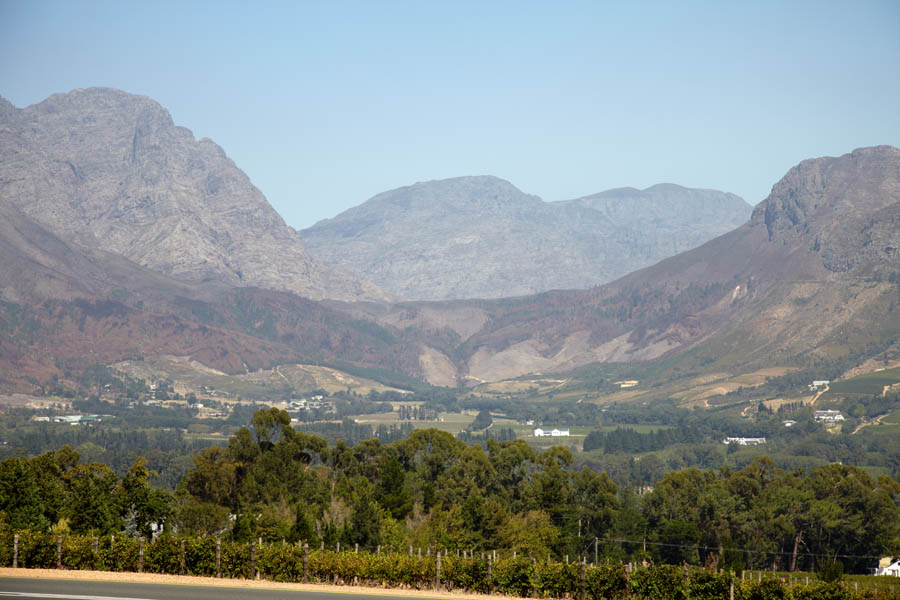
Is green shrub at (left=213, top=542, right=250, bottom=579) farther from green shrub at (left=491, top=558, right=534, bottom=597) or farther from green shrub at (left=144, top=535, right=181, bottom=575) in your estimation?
green shrub at (left=491, top=558, right=534, bottom=597)

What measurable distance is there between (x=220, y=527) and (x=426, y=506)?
4023 cm

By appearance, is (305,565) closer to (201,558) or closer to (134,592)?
(201,558)

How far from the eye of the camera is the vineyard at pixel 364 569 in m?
76.5

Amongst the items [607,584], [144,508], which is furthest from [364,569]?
[144,508]

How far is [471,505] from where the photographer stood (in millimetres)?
149000

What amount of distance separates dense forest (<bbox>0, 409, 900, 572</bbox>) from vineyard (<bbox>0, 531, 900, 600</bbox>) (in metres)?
47.2

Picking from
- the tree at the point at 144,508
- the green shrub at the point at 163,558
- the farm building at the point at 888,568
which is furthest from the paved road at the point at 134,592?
the farm building at the point at 888,568

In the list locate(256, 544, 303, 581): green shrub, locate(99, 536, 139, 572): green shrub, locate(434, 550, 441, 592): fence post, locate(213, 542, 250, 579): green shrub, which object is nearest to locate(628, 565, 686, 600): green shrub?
locate(434, 550, 441, 592): fence post

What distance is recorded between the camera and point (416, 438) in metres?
198

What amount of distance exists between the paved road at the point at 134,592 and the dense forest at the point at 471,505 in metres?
55.9

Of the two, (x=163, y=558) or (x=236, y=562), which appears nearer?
(x=163, y=558)

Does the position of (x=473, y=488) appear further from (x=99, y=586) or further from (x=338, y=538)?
(x=99, y=586)

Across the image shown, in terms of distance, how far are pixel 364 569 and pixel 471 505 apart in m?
72.3

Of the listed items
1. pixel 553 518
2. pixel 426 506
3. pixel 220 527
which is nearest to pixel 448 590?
pixel 220 527
